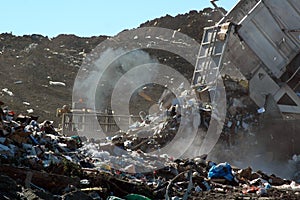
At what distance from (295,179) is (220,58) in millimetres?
2232

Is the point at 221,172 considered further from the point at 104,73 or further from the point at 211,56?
the point at 104,73

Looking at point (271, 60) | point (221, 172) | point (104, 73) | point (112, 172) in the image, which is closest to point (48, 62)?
point (104, 73)

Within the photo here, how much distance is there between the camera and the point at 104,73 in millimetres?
17172

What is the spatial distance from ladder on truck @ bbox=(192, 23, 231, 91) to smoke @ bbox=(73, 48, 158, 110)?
493cm

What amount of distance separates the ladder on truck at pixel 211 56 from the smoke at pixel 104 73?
4.93 meters

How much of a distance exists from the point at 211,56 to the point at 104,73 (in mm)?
8419

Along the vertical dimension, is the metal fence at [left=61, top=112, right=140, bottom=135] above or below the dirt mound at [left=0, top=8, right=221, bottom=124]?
below

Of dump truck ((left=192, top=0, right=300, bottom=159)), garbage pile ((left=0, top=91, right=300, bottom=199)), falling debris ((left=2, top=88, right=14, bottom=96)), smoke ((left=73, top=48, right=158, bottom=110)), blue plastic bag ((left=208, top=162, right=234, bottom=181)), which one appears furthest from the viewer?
smoke ((left=73, top=48, right=158, bottom=110))

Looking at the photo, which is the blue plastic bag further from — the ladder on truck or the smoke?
the smoke

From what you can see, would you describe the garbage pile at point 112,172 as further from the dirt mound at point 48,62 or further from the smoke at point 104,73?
the smoke at point 104,73

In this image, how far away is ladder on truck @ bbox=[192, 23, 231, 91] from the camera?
29.1 ft

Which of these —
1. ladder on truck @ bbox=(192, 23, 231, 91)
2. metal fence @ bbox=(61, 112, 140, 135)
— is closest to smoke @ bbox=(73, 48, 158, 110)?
metal fence @ bbox=(61, 112, 140, 135)

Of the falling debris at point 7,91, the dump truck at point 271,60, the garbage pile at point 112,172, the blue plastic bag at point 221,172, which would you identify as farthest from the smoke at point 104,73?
the blue plastic bag at point 221,172

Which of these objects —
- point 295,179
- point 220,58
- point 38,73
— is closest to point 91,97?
point 38,73
